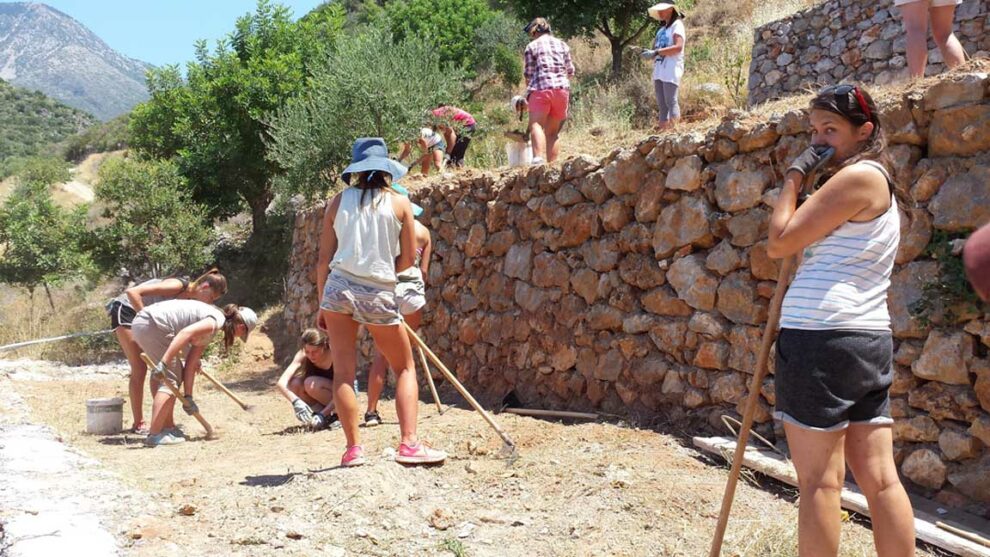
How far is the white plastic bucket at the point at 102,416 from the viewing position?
6.59m

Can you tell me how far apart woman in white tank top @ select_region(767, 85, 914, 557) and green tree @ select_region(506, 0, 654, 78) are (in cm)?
1499

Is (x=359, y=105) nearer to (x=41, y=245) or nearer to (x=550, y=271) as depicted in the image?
(x=550, y=271)

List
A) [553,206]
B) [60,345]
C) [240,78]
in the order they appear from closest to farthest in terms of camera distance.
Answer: [553,206] < [60,345] < [240,78]

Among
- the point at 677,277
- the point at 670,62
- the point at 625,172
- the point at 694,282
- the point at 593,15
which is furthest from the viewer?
the point at 593,15

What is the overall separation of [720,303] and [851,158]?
2.44 meters

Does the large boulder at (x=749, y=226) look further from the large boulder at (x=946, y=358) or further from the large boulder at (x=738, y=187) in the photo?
the large boulder at (x=946, y=358)

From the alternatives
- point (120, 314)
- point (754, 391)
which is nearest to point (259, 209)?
point (120, 314)

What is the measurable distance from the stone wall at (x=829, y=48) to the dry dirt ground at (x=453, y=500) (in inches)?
238

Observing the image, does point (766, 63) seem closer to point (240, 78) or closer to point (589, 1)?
point (589, 1)

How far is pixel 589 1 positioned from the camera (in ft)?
57.1

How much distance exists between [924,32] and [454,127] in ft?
20.6

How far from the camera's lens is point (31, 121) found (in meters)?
61.0

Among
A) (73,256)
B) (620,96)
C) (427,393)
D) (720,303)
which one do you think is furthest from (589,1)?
(720,303)

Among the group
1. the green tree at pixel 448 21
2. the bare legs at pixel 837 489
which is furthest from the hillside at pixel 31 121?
the bare legs at pixel 837 489
